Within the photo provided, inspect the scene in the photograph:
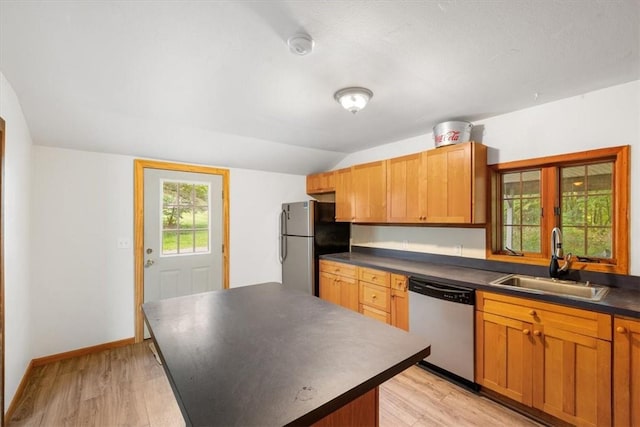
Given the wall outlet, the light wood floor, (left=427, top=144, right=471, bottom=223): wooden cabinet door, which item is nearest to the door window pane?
the wall outlet

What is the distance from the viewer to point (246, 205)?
3.91 meters

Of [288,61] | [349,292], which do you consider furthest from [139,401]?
[288,61]

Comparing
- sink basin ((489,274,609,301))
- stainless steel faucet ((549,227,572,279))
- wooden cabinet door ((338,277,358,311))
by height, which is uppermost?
stainless steel faucet ((549,227,572,279))

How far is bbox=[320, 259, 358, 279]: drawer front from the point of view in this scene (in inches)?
127

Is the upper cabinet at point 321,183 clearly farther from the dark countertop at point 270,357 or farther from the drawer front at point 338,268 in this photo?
the dark countertop at point 270,357

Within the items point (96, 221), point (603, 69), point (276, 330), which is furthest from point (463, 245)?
point (96, 221)

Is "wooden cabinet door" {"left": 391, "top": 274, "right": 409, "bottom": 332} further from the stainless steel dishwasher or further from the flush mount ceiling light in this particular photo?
the flush mount ceiling light

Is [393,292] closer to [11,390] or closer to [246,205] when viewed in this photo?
[246,205]

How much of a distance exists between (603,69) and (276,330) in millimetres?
2510

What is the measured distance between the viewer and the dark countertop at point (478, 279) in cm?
163

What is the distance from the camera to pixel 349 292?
3270 mm

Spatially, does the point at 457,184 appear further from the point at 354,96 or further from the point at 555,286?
the point at 354,96

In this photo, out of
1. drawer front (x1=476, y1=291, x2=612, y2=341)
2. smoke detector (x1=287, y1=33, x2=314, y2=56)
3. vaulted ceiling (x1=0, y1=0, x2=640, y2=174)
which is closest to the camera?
vaulted ceiling (x1=0, y1=0, x2=640, y2=174)

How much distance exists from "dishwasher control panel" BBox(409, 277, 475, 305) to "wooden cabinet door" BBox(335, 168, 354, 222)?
132 cm
